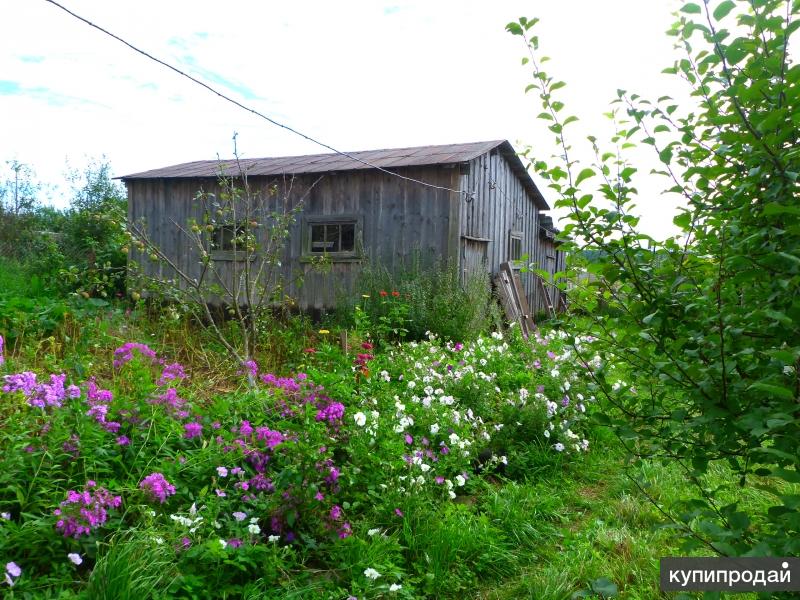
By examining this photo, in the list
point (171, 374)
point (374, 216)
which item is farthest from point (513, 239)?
point (171, 374)

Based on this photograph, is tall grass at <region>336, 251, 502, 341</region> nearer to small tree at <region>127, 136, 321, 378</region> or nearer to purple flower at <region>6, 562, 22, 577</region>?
small tree at <region>127, 136, 321, 378</region>

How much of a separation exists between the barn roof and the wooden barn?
0.10 feet

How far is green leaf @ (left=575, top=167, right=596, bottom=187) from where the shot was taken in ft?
5.49

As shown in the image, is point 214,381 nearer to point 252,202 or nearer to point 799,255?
point 799,255

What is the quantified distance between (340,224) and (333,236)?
0.26 metres

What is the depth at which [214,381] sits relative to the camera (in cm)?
479

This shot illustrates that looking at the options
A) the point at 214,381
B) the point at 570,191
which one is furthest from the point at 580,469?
the point at 570,191

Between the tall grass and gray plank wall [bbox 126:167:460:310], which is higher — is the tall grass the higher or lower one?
the lower one

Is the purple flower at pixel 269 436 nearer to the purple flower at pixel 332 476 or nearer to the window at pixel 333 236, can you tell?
the purple flower at pixel 332 476

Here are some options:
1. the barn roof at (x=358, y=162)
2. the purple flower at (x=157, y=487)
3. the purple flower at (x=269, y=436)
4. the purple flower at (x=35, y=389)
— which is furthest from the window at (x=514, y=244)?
the purple flower at (x=157, y=487)

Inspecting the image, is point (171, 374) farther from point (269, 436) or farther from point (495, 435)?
point (495, 435)

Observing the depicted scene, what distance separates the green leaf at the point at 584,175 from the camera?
5.49 feet

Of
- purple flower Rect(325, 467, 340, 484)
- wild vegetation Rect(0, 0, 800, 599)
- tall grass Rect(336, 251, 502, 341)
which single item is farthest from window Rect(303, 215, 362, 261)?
purple flower Rect(325, 467, 340, 484)

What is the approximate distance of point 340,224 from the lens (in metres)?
10.4
